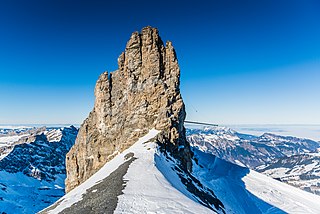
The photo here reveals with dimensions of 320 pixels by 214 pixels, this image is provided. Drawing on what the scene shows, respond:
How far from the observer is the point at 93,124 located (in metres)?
82.5

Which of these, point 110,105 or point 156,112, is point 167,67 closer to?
point 156,112

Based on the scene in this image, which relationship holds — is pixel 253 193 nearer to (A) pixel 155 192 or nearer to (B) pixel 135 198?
(A) pixel 155 192

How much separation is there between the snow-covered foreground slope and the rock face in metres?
5.33

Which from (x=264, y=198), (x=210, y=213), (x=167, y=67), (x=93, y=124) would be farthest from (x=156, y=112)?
(x=264, y=198)

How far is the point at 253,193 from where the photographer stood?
92.9m

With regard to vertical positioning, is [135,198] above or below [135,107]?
below

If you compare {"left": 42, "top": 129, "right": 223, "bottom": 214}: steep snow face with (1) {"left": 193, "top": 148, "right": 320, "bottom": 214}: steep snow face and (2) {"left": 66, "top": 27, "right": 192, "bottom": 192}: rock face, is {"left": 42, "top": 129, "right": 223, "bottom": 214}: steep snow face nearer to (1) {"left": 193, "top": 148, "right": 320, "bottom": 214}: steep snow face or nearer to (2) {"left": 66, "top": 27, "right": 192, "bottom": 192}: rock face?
(2) {"left": 66, "top": 27, "right": 192, "bottom": 192}: rock face

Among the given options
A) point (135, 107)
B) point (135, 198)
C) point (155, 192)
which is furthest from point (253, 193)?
point (135, 198)

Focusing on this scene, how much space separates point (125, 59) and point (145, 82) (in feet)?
35.8

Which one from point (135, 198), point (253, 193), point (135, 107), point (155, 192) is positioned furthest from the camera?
point (253, 193)

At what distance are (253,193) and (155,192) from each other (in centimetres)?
7318

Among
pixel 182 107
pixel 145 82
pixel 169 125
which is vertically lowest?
pixel 169 125

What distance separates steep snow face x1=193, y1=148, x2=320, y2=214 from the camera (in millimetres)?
80438

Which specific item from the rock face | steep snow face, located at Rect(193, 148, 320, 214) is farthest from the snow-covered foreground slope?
the rock face
